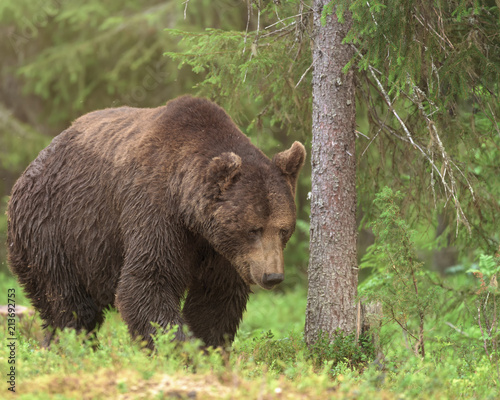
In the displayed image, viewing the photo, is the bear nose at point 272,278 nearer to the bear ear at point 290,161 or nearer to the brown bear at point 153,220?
the brown bear at point 153,220

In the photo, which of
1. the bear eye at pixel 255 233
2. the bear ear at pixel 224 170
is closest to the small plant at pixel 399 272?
the bear eye at pixel 255 233

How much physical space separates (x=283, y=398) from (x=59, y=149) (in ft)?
13.7

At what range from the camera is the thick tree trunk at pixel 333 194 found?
22.3 ft

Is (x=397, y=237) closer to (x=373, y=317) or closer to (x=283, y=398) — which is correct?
(x=373, y=317)

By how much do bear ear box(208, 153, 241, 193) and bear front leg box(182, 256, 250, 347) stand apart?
1039 millimetres

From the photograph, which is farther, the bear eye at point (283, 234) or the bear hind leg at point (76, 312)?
the bear hind leg at point (76, 312)

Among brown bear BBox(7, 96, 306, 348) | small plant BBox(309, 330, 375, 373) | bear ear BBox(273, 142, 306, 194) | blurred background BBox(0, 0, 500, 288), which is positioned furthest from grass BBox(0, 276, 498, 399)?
blurred background BBox(0, 0, 500, 288)

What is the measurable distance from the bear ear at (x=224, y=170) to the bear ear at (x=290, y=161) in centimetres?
40

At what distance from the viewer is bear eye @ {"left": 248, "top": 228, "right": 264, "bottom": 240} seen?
589 centimetres

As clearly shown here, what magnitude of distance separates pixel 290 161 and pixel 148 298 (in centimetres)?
171

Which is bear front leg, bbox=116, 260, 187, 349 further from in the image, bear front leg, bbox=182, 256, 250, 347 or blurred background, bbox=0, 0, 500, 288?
blurred background, bbox=0, 0, 500, 288

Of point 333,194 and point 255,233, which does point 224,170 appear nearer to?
point 255,233

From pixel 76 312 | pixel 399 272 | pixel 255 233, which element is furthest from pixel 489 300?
pixel 76 312

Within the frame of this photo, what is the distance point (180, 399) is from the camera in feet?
14.1
